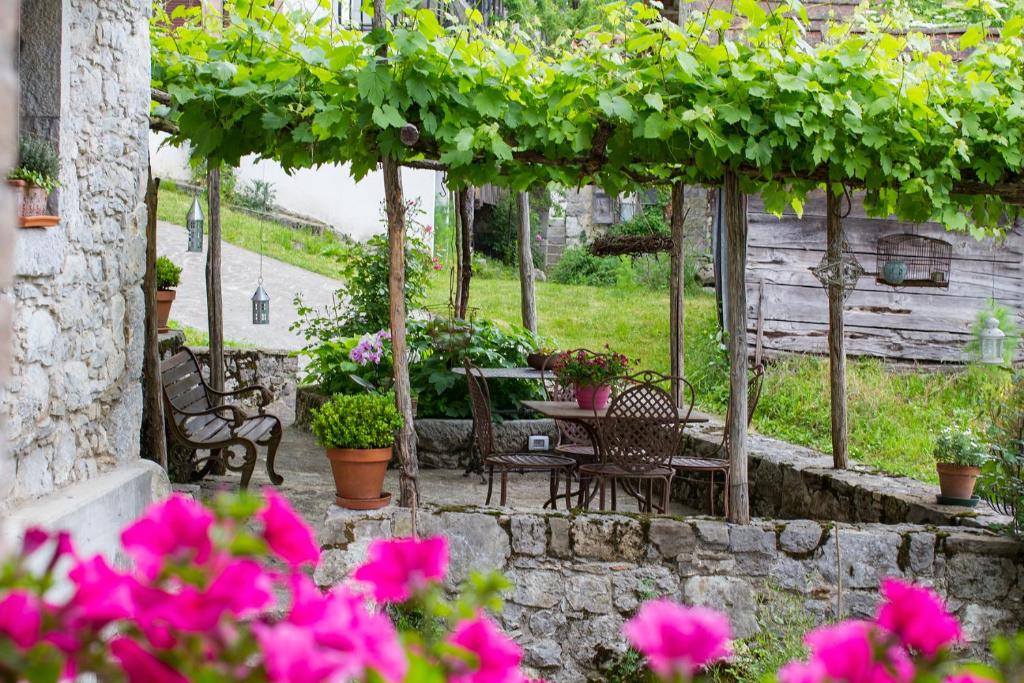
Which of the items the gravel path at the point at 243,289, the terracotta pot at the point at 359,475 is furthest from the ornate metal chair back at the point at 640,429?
the gravel path at the point at 243,289

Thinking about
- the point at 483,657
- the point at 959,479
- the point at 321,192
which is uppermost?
the point at 321,192

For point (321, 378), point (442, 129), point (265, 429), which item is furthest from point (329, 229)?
point (442, 129)

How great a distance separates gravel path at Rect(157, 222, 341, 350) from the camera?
1298 cm

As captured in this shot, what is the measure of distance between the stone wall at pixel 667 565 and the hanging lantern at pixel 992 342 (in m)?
4.83

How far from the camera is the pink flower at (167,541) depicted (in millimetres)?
874

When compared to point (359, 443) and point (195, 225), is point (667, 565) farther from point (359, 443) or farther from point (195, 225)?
point (195, 225)

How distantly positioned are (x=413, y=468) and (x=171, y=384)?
219cm

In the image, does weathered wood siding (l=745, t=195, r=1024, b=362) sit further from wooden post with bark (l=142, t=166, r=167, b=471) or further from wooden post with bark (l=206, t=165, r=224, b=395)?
wooden post with bark (l=142, t=166, r=167, b=471)

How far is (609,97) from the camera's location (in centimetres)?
479

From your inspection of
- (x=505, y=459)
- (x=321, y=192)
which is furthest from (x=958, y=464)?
(x=321, y=192)

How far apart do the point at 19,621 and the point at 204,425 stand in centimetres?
606

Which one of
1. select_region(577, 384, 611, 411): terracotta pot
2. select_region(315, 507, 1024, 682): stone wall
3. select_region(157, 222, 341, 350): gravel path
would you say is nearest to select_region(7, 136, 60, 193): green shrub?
select_region(315, 507, 1024, 682): stone wall

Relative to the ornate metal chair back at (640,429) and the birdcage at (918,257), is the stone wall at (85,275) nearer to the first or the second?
the ornate metal chair back at (640,429)

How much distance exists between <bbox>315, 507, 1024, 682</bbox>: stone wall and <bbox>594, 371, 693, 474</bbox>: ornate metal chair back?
25.2 inches
